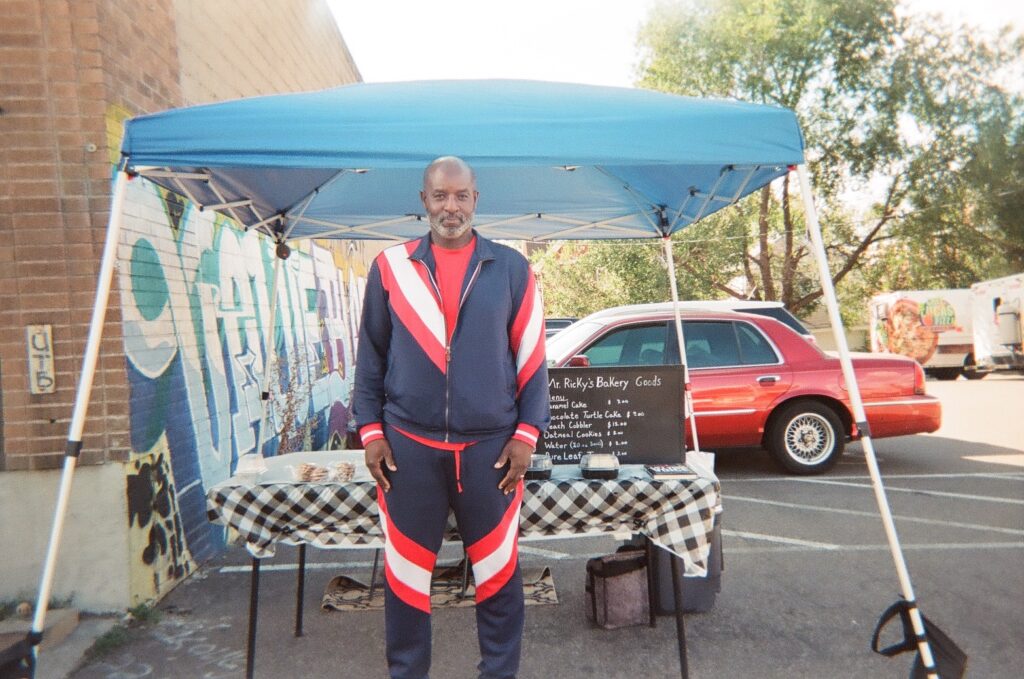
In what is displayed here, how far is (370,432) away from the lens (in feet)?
8.43

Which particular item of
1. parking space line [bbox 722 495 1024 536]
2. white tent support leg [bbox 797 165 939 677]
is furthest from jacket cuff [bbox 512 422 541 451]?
parking space line [bbox 722 495 1024 536]

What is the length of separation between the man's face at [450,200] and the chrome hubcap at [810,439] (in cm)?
568

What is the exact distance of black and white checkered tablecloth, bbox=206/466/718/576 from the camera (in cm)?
313

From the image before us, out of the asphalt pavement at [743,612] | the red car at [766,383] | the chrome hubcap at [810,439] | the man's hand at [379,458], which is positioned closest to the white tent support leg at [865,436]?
the asphalt pavement at [743,612]

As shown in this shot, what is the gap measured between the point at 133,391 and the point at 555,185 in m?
2.80

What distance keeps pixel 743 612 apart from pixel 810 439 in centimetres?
391

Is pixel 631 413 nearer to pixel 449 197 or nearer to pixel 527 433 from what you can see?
pixel 527 433

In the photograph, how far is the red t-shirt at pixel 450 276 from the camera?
8.44ft

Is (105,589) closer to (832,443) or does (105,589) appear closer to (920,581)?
(920,581)

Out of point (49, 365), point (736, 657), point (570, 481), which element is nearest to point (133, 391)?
point (49, 365)

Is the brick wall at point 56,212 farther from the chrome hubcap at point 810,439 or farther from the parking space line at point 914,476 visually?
the chrome hubcap at point 810,439

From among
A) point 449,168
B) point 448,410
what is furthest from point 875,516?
point 449,168

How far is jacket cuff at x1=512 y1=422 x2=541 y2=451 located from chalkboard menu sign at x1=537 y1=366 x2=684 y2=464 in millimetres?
1198

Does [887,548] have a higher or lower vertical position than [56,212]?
lower
